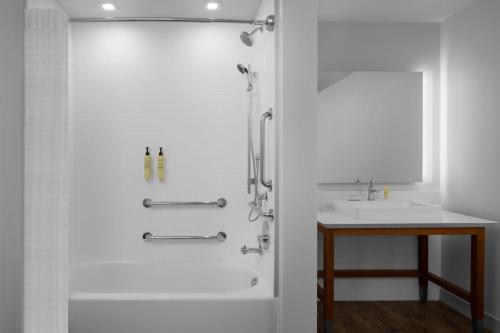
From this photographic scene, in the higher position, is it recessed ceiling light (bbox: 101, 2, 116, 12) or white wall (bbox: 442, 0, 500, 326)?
recessed ceiling light (bbox: 101, 2, 116, 12)

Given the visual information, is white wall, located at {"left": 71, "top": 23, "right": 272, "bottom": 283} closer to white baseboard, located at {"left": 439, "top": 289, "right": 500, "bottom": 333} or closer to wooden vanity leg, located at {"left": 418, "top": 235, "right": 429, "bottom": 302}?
wooden vanity leg, located at {"left": 418, "top": 235, "right": 429, "bottom": 302}

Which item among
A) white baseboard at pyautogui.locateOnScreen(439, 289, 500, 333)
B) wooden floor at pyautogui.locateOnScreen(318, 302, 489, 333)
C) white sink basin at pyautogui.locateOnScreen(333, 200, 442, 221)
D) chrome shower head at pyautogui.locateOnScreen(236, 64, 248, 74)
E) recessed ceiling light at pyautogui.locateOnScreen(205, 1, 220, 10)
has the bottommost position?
wooden floor at pyautogui.locateOnScreen(318, 302, 489, 333)

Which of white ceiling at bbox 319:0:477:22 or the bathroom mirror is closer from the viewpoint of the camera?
white ceiling at bbox 319:0:477:22

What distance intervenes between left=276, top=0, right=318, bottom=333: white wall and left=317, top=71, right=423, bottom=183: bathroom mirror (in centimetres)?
150

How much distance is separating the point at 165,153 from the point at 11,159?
168cm

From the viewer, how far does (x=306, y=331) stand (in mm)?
2389

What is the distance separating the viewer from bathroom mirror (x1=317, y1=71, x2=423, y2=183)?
12.6ft

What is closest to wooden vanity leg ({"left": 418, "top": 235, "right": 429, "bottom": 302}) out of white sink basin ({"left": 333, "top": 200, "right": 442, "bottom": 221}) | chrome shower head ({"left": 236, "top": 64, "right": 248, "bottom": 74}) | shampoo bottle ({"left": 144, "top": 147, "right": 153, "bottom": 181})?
white sink basin ({"left": 333, "top": 200, "right": 442, "bottom": 221})

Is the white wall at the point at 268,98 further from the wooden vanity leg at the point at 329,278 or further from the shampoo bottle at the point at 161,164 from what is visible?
the shampoo bottle at the point at 161,164

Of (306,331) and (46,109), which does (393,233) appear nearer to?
(306,331)

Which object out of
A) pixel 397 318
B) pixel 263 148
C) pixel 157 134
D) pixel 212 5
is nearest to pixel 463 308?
pixel 397 318

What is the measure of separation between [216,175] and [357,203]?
1.27m

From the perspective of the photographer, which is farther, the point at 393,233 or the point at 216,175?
the point at 216,175

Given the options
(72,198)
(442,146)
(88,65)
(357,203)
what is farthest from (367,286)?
(88,65)
